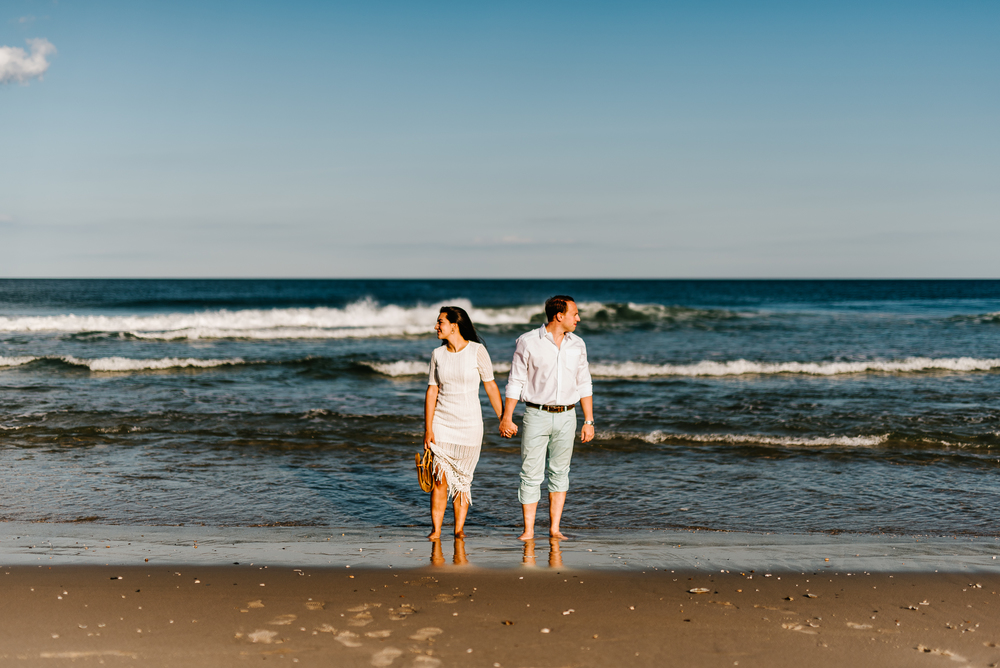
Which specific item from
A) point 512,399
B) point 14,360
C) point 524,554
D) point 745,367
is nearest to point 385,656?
point 524,554

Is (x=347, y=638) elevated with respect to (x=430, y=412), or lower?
lower

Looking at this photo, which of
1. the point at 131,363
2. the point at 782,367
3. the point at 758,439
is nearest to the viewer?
the point at 758,439

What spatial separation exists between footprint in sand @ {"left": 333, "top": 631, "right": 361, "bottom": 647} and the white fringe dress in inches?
76.7

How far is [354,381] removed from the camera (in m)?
15.6

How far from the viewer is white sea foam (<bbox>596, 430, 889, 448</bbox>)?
31.5ft

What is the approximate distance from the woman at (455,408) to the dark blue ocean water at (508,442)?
92cm

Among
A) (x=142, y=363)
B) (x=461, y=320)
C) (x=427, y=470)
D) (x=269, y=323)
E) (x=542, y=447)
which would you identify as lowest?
(x=142, y=363)

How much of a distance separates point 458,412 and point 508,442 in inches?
172

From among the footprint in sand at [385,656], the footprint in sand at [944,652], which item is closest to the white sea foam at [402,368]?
the footprint in sand at [385,656]

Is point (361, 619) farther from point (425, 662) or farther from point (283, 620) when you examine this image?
point (425, 662)

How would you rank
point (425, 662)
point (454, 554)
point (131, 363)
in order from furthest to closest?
point (131, 363) → point (454, 554) → point (425, 662)

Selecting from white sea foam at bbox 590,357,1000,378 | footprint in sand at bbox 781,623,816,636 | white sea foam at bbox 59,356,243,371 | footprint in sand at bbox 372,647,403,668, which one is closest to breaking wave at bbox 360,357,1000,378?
white sea foam at bbox 590,357,1000,378

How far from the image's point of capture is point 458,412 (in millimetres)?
5555

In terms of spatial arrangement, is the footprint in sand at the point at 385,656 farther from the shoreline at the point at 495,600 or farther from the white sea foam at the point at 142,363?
the white sea foam at the point at 142,363
